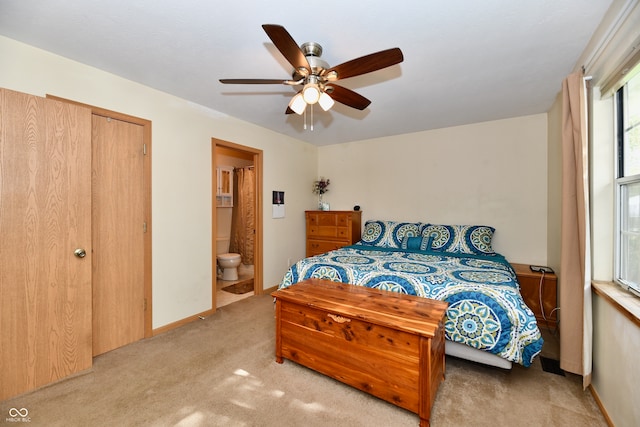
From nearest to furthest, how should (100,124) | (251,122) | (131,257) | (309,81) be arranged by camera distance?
1. (309,81)
2. (100,124)
3. (131,257)
4. (251,122)

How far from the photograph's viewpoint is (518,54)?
2021 millimetres

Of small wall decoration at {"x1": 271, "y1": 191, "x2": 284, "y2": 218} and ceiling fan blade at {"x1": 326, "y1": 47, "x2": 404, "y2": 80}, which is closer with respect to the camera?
ceiling fan blade at {"x1": 326, "y1": 47, "x2": 404, "y2": 80}

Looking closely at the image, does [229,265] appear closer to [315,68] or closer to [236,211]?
[236,211]

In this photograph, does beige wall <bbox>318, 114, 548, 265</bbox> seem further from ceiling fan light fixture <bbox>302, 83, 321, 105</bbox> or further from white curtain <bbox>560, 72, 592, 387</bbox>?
ceiling fan light fixture <bbox>302, 83, 321, 105</bbox>

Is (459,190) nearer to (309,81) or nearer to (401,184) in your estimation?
(401,184)

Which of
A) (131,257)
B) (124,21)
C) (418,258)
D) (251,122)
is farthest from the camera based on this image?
(251,122)

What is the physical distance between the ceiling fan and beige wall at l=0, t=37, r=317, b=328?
1.28 m

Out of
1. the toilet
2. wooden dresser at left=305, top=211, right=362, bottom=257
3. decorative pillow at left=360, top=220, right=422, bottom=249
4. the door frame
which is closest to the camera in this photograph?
the door frame

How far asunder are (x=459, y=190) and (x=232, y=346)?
11.3 feet

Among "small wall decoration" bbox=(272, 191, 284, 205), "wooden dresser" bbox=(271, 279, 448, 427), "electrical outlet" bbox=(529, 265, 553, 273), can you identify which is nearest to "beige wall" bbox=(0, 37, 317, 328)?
"small wall decoration" bbox=(272, 191, 284, 205)

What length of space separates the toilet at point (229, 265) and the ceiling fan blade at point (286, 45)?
134 inches

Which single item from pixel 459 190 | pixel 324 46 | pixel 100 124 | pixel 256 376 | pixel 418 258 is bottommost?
pixel 256 376

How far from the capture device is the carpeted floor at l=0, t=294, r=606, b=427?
1580mm

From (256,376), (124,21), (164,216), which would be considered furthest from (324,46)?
(256,376)
